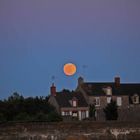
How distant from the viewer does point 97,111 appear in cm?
7069

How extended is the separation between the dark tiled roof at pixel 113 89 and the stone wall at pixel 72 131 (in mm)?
26473

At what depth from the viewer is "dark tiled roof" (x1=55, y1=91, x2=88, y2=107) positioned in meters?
69.8

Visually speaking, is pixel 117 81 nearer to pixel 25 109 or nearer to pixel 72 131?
pixel 25 109

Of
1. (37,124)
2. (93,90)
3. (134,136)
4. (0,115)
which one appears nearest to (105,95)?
(93,90)

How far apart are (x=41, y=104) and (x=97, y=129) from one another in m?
21.7

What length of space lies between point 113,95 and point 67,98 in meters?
5.93

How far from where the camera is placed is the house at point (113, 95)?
234 ft

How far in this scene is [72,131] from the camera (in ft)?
141

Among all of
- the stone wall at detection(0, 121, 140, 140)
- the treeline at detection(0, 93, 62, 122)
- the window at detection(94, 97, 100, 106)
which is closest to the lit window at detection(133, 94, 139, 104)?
the window at detection(94, 97, 100, 106)

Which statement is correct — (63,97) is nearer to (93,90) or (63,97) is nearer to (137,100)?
(93,90)

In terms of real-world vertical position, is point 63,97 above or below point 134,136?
above

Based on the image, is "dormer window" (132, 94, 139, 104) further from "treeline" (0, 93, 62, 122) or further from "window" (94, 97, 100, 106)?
"treeline" (0, 93, 62, 122)

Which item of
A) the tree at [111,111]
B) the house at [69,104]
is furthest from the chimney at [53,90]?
the tree at [111,111]

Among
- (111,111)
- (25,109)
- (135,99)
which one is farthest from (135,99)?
(25,109)
